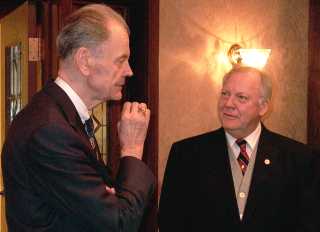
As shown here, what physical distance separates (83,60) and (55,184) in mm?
370

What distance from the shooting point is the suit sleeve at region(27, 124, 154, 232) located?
115 centimetres

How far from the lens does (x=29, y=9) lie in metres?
2.70

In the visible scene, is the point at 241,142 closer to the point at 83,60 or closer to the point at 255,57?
the point at 255,57

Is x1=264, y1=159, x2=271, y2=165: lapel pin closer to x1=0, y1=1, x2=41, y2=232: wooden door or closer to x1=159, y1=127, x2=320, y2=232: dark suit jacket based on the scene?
x1=159, y1=127, x2=320, y2=232: dark suit jacket

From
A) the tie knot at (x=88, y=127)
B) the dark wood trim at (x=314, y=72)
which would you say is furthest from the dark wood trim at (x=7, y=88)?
the dark wood trim at (x=314, y=72)

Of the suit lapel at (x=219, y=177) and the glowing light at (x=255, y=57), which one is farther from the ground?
the glowing light at (x=255, y=57)

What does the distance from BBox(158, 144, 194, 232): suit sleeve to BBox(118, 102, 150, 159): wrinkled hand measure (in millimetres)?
933

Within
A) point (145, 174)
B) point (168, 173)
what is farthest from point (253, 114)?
point (145, 174)

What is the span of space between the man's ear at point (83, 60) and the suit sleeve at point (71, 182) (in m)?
0.22

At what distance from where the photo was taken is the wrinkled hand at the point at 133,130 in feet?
4.44

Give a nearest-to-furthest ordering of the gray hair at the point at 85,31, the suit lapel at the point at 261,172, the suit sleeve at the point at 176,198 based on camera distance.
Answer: the gray hair at the point at 85,31 < the suit lapel at the point at 261,172 < the suit sleeve at the point at 176,198

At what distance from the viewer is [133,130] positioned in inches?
54.2

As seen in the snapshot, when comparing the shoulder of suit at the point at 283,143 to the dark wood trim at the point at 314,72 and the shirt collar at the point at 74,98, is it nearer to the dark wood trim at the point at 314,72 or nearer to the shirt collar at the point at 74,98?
the shirt collar at the point at 74,98

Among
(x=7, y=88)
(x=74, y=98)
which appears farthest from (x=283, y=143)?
(x=7, y=88)
